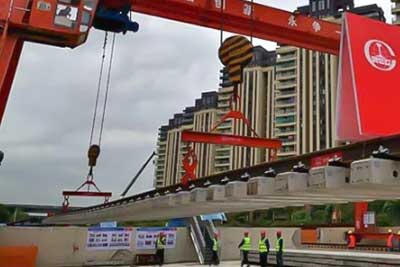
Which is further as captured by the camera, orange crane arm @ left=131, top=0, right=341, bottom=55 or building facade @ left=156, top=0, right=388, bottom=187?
building facade @ left=156, top=0, right=388, bottom=187

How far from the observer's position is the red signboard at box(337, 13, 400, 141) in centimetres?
516

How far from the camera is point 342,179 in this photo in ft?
20.0

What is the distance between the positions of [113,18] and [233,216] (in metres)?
44.2

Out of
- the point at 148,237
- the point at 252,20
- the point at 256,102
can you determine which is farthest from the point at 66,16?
the point at 256,102

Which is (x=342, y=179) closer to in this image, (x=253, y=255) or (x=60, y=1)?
(x=60, y=1)

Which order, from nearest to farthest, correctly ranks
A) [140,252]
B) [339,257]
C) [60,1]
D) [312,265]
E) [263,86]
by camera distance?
[60,1]
[339,257]
[312,265]
[140,252]
[263,86]

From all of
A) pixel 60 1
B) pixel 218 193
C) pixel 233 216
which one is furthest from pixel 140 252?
pixel 233 216

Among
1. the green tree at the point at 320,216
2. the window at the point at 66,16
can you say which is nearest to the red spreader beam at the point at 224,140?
the window at the point at 66,16

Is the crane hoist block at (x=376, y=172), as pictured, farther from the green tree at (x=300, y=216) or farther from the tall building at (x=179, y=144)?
the tall building at (x=179, y=144)

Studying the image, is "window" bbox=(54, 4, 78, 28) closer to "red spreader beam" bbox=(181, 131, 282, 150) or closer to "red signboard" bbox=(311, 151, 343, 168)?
"red spreader beam" bbox=(181, 131, 282, 150)

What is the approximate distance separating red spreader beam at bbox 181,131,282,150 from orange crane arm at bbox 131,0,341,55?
2.50 m

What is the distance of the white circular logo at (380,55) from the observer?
5617 millimetres

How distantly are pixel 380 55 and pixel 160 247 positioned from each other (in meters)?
13.5

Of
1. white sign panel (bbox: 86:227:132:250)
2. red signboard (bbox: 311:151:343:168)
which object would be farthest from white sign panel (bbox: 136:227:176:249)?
red signboard (bbox: 311:151:343:168)
